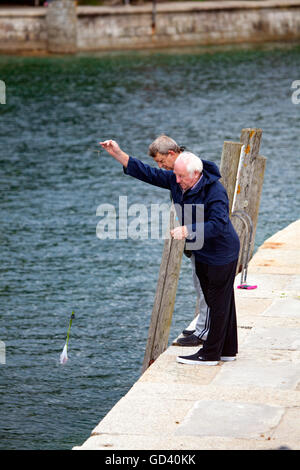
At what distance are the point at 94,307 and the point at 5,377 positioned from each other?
2700 millimetres

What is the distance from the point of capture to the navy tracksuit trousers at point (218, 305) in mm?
7555

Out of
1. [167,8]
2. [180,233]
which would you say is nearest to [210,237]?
[180,233]

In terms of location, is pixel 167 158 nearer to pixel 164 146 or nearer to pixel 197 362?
pixel 164 146

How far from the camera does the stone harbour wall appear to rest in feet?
155

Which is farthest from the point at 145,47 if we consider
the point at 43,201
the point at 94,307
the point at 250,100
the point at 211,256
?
the point at 211,256

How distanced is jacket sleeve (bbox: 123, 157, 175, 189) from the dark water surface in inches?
102

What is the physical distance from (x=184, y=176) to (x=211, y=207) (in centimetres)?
32

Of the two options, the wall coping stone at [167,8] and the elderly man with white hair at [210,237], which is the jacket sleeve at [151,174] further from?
the wall coping stone at [167,8]

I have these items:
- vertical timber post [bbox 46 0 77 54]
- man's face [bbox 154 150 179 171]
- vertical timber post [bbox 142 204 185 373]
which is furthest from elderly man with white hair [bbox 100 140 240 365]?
vertical timber post [bbox 46 0 77 54]

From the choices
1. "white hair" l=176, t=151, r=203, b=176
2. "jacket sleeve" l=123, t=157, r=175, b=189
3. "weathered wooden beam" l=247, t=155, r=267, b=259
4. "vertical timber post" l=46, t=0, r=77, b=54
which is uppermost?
"white hair" l=176, t=151, r=203, b=176

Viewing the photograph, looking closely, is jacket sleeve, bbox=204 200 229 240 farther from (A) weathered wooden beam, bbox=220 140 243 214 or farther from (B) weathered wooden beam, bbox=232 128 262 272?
(B) weathered wooden beam, bbox=232 128 262 272
